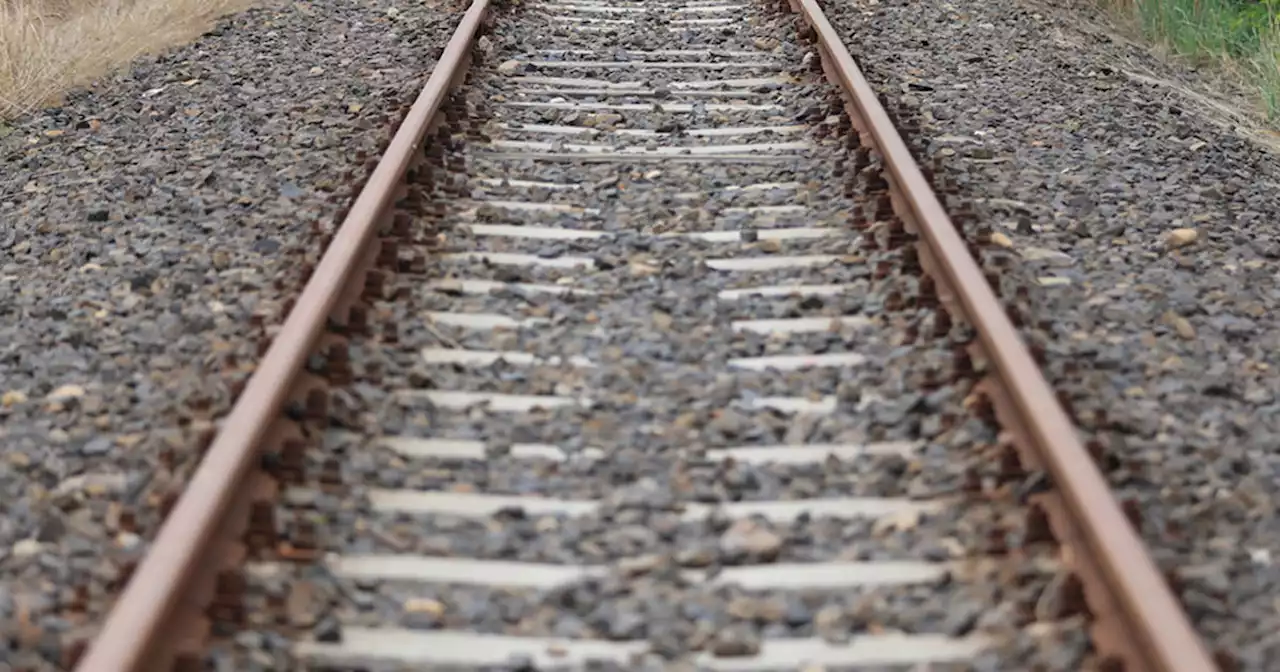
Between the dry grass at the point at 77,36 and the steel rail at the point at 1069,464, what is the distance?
4.45 m

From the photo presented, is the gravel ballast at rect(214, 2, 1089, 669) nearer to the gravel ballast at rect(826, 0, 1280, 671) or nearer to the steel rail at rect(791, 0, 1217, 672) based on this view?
the steel rail at rect(791, 0, 1217, 672)

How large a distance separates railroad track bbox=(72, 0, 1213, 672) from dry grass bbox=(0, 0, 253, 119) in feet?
8.94

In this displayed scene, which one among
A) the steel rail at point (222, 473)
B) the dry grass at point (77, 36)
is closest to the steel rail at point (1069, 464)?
the steel rail at point (222, 473)

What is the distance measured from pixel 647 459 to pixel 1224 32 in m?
6.22

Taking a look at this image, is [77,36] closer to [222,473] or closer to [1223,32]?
[222,473]

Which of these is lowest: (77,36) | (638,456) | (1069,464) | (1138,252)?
(77,36)

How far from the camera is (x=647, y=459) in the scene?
342cm

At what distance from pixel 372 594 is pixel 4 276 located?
2538 mm

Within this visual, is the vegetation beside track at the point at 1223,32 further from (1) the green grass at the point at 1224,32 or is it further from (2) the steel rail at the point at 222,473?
(2) the steel rail at the point at 222,473

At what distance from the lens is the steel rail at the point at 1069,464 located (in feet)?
8.18

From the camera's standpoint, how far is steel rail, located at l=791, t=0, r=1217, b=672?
8.18 ft

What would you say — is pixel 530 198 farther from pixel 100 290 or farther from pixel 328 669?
pixel 328 669

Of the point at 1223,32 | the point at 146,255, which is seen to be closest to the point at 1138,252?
the point at 146,255

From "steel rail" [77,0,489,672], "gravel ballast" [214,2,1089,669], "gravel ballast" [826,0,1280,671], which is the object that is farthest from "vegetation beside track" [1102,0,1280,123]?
"steel rail" [77,0,489,672]
